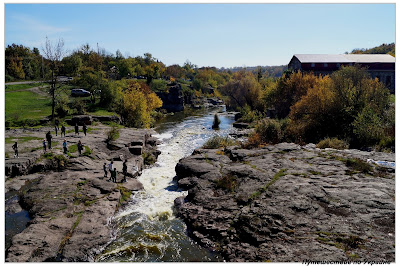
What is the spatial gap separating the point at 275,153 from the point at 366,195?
9.07 m

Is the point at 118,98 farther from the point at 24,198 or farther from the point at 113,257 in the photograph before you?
the point at 113,257

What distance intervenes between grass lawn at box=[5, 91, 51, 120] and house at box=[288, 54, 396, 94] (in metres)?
53.9

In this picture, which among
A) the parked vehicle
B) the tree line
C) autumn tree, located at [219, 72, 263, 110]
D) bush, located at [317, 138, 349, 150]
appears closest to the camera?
bush, located at [317, 138, 349, 150]

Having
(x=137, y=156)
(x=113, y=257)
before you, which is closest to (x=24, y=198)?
(x=113, y=257)

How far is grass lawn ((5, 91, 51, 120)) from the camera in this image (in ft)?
129

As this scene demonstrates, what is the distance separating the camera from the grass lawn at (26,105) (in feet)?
129

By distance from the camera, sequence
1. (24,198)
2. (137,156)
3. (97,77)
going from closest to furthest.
Answer: (24,198) → (137,156) → (97,77)

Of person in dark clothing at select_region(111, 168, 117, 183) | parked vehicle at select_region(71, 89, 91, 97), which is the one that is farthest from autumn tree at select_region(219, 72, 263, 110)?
person in dark clothing at select_region(111, 168, 117, 183)

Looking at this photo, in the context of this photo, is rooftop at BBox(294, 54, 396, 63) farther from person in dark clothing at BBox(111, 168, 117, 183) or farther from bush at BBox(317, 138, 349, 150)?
person in dark clothing at BBox(111, 168, 117, 183)

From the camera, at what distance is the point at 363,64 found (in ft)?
225

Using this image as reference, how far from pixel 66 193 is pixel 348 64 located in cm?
6886

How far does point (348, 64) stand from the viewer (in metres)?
68.1

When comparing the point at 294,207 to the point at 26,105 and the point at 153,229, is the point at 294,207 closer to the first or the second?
the point at 153,229

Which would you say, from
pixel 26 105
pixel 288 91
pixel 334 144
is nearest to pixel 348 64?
pixel 288 91
